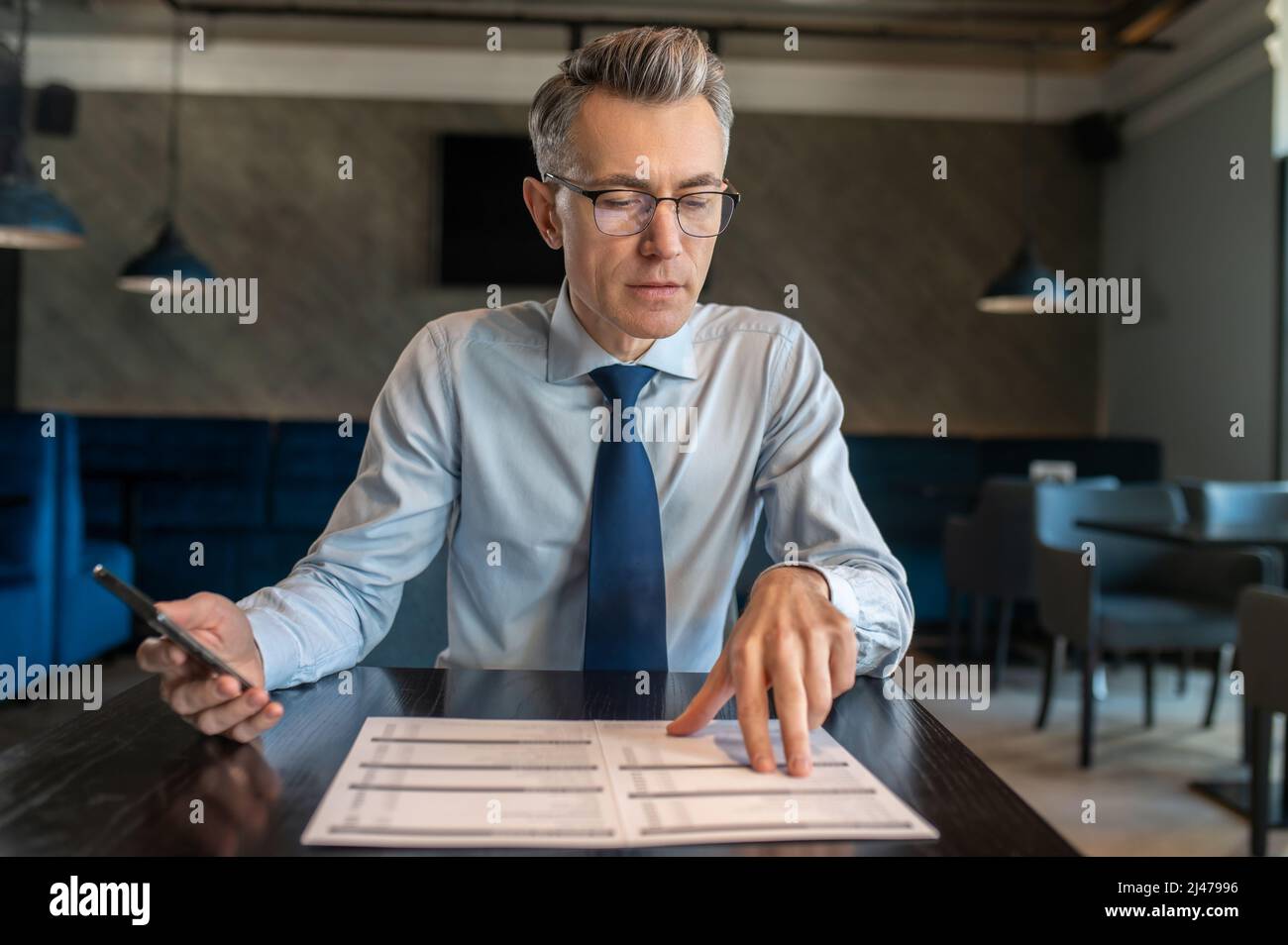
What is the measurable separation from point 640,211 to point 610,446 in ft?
0.91

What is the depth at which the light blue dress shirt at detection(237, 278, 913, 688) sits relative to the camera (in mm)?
1271

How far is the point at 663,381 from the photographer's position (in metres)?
1.33

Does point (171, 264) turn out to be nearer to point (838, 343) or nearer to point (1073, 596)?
point (838, 343)

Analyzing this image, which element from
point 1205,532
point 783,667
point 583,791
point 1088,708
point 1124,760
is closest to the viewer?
point 583,791

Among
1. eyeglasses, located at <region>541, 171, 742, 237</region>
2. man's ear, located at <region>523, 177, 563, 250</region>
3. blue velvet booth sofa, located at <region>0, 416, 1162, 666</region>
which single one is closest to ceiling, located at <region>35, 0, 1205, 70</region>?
blue velvet booth sofa, located at <region>0, 416, 1162, 666</region>

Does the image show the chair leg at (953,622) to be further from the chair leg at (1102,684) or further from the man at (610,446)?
the man at (610,446)

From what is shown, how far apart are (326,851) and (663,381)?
0.84 meters

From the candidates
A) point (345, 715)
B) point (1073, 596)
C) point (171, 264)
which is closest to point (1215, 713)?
point (1073, 596)

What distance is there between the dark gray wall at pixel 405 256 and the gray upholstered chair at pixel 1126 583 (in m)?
2.82

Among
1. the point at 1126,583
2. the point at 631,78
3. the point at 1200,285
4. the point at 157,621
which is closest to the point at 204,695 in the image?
the point at 157,621

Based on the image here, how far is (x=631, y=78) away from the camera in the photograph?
3.85 feet

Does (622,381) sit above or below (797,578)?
above

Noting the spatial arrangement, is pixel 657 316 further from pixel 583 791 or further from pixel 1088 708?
pixel 1088 708

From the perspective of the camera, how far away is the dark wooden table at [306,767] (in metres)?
0.59
